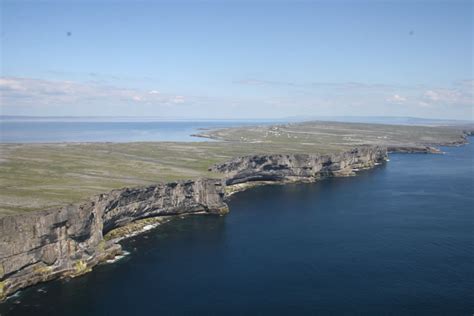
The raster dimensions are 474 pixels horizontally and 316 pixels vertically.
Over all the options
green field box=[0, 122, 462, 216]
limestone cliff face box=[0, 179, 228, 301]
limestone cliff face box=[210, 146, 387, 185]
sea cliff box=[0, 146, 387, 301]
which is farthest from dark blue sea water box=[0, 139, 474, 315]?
limestone cliff face box=[210, 146, 387, 185]

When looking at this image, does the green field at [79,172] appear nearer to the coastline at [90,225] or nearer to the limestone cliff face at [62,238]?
the limestone cliff face at [62,238]

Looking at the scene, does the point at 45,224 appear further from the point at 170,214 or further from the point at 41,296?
the point at 170,214

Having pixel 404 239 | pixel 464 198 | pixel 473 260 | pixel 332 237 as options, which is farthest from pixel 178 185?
pixel 464 198

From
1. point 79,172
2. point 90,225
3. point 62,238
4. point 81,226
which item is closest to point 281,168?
point 79,172

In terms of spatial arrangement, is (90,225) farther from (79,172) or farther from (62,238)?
(79,172)

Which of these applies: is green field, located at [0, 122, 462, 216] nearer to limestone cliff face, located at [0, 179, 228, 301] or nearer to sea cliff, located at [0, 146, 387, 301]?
limestone cliff face, located at [0, 179, 228, 301]
